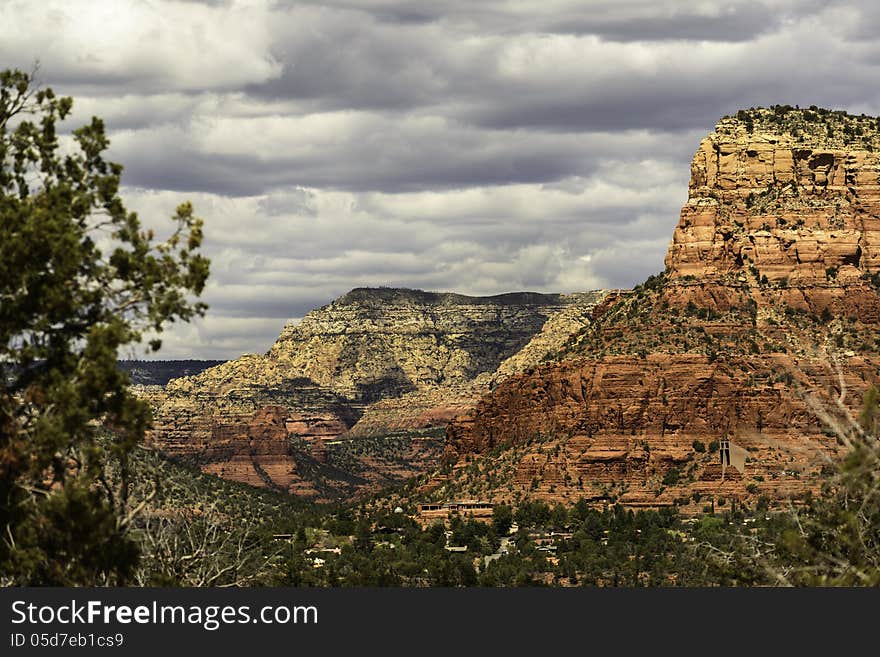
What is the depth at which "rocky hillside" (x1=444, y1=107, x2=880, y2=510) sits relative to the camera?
570 feet

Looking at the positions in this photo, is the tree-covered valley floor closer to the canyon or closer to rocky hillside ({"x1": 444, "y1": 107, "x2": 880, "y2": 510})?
the canyon

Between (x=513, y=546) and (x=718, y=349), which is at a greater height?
(x=718, y=349)

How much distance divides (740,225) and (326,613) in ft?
502

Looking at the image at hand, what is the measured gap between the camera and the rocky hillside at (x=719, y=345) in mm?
173875

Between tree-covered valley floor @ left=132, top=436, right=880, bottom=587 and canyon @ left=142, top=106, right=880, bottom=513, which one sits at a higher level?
canyon @ left=142, top=106, right=880, bottom=513

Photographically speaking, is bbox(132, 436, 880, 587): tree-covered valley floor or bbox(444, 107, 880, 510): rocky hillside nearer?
bbox(132, 436, 880, 587): tree-covered valley floor

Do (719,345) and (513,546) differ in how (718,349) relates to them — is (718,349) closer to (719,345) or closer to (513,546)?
(719,345)

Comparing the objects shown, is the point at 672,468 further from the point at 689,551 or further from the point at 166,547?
the point at 166,547

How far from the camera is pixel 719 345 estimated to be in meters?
182

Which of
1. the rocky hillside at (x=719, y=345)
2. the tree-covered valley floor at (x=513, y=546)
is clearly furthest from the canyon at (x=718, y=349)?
the tree-covered valley floor at (x=513, y=546)


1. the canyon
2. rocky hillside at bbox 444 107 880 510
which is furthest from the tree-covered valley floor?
rocky hillside at bbox 444 107 880 510

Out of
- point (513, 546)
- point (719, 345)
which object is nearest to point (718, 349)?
point (719, 345)

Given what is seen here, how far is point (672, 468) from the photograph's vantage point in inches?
6885

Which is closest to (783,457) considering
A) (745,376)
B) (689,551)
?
(745,376)
